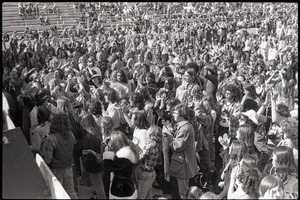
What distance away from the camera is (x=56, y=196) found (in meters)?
3.65

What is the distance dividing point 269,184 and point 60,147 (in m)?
2.43

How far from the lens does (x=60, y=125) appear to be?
17.3 feet

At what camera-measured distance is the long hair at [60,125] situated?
17.3 feet

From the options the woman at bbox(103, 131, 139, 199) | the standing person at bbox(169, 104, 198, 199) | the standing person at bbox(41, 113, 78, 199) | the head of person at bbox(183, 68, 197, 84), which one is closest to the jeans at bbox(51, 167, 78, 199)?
the standing person at bbox(41, 113, 78, 199)

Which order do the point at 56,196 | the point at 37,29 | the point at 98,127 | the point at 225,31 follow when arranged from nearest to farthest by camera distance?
the point at 56,196 < the point at 98,127 < the point at 225,31 < the point at 37,29

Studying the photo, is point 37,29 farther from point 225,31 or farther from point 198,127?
point 198,127

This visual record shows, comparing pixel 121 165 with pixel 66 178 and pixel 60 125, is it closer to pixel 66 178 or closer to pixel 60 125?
pixel 60 125

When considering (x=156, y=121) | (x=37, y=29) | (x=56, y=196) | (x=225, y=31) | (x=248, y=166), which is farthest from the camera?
(x=37, y=29)

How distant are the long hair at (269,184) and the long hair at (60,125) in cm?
232

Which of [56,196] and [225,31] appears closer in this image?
[56,196]

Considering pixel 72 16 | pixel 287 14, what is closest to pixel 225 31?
pixel 287 14

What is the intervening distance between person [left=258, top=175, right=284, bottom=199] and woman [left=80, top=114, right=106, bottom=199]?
6.51ft

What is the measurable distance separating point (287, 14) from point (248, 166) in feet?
95.4

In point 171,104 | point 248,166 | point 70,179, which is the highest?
point 171,104
